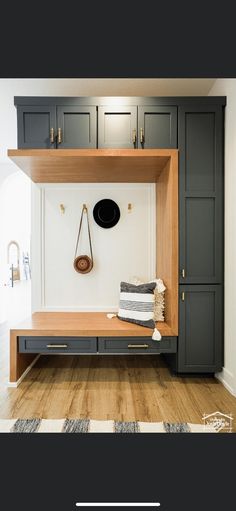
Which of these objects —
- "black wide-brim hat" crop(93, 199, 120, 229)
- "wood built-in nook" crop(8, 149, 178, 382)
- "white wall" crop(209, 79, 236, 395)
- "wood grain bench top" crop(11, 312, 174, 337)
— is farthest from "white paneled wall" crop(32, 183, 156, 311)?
"white wall" crop(209, 79, 236, 395)

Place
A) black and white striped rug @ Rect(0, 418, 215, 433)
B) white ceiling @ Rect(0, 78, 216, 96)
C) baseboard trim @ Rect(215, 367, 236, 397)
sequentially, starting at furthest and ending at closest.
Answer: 1. white ceiling @ Rect(0, 78, 216, 96)
2. baseboard trim @ Rect(215, 367, 236, 397)
3. black and white striped rug @ Rect(0, 418, 215, 433)

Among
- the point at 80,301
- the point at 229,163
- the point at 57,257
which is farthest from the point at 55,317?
the point at 229,163

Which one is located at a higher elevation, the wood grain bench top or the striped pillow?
the striped pillow

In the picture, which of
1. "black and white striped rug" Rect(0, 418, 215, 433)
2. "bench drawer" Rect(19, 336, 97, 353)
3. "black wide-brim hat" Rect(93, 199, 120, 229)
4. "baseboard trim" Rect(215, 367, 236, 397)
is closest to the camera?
"black and white striped rug" Rect(0, 418, 215, 433)

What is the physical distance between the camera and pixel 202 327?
2.59m

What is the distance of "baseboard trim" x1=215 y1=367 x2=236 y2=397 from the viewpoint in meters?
2.42

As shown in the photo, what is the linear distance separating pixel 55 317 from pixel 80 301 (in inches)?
15.8

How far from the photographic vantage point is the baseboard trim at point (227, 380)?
95.4 inches

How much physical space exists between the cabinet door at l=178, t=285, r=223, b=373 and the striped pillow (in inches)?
10.4

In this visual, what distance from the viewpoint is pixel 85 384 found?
2.60 metres

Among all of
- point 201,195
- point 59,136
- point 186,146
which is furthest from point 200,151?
point 59,136

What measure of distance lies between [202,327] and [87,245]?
1.49m

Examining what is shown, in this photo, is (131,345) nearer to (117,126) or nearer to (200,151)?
(200,151)

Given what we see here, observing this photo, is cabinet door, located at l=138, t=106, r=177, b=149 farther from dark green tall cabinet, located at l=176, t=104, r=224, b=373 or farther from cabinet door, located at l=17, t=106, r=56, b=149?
cabinet door, located at l=17, t=106, r=56, b=149
